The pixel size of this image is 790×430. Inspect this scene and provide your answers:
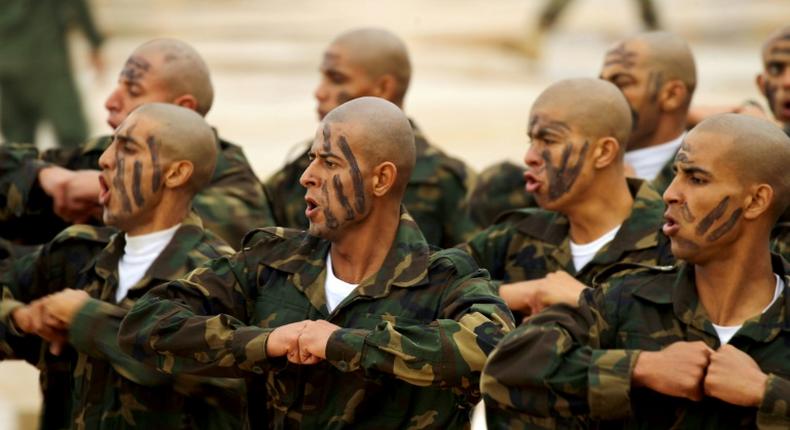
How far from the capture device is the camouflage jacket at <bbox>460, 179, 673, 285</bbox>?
7160 millimetres

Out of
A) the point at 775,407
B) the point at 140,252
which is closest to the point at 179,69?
the point at 140,252

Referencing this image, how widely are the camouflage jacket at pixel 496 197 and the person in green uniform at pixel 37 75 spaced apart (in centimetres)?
537

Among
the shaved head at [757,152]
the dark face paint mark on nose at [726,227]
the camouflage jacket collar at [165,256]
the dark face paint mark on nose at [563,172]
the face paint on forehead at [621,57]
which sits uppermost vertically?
the shaved head at [757,152]

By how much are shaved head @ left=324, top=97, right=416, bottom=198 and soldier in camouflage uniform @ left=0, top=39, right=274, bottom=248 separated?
176cm

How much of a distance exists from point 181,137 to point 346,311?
1.31 meters

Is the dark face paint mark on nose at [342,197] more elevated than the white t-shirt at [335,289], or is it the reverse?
the dark face paint mark on nose at [342,197]

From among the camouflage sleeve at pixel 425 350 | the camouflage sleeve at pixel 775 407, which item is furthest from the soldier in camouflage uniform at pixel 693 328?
the camouflage sleeve at pixel 425 350

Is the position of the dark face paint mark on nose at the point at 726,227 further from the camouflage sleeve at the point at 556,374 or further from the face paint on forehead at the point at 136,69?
the face paint on forehead at the point at 136,69

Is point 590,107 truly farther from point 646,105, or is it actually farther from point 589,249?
point 646,105

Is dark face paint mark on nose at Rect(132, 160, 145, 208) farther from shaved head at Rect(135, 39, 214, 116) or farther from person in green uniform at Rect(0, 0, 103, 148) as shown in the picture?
person in green uniform at Rect(0, 0, 103, 148)

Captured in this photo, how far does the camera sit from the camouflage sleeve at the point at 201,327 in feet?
19.7

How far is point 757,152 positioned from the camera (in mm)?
5867

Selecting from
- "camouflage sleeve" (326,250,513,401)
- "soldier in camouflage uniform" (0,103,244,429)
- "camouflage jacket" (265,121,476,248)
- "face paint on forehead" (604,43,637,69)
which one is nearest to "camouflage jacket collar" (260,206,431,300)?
"camouflage sleeve" (326,250,513,401)

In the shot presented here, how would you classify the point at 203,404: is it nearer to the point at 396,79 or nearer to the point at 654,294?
the point at 654,294
